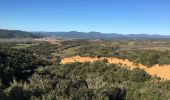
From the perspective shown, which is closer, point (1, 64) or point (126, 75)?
point (126, 75)

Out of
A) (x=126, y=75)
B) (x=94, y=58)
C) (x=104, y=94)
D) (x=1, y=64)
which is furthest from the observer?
(x=94, y=58)

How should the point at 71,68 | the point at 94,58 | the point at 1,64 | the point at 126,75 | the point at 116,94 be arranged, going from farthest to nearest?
the point at 94,58
the point at 71,68
the point at 1,64
the point at 126,75
the point at 116,94

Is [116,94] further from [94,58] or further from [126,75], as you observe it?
[94,58]

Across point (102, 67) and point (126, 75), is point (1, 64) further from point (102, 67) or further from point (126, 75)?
point (126, 75)

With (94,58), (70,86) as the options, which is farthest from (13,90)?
(94,58)

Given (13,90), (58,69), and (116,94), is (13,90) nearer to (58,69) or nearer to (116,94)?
(116,94)

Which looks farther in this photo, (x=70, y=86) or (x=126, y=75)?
(x=126, y=75)

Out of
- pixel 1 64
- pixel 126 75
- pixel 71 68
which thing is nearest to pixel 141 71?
pixel 126 75

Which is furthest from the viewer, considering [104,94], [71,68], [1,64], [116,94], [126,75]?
[71,68]

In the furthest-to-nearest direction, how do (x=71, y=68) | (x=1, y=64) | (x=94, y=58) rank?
1. (x=94, y=58)
2. (x=71, y=68)
3. (x=1, y=64)
